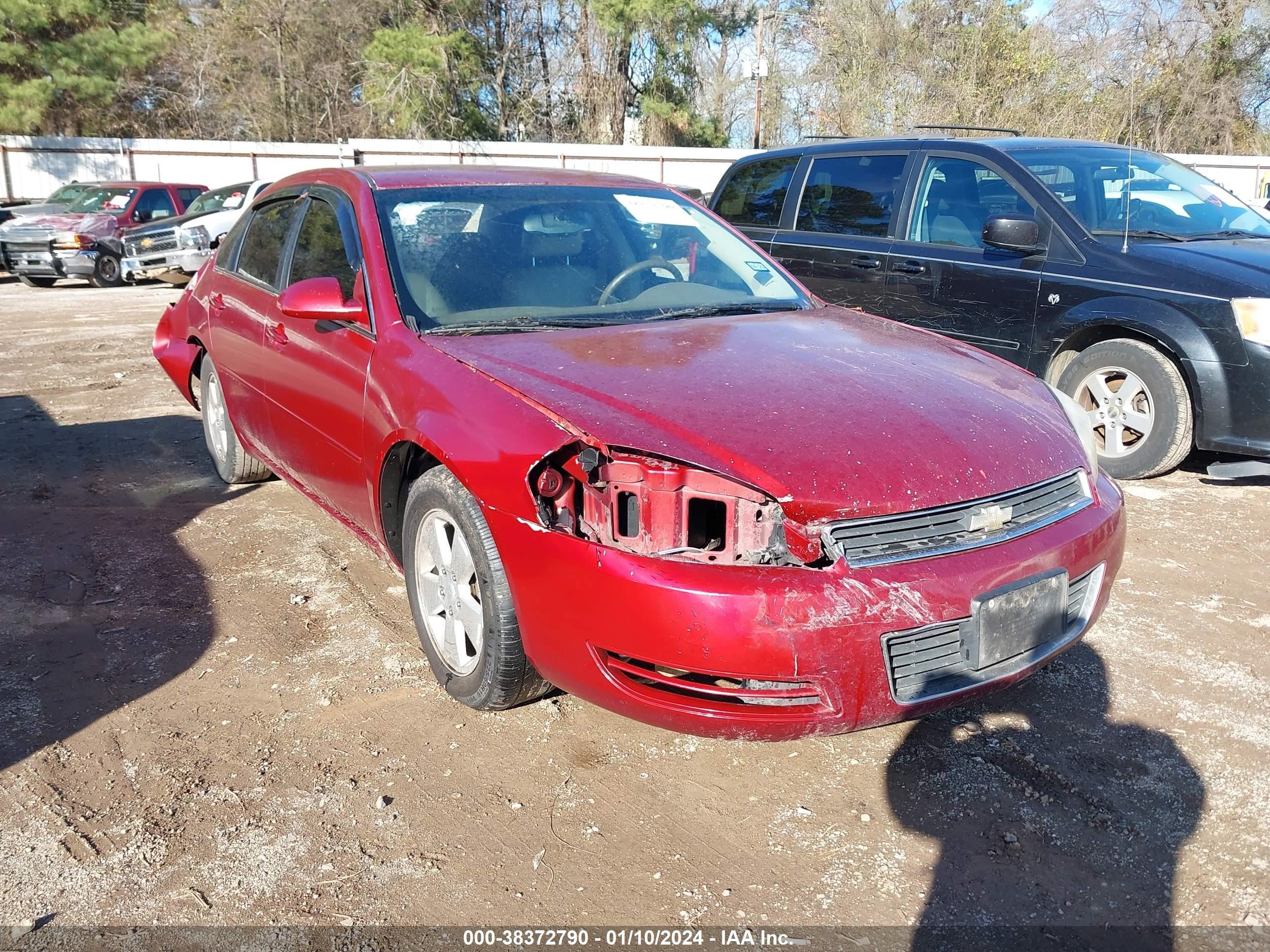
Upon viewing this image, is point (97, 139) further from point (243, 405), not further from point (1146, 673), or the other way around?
A: point (1146, 673)

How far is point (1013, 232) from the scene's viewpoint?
17.8ft

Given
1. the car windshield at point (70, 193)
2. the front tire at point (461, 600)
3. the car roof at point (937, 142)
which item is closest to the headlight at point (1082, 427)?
the front tire at point (461, 600)

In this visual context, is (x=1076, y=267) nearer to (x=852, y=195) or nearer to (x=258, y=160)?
(x=852, y=195)

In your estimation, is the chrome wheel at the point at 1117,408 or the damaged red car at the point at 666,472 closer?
the damaged red car at the point at 666,472

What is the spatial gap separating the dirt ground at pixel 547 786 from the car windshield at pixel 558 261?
127 cm

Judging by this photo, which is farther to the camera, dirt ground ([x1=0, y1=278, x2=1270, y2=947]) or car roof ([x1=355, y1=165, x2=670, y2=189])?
car roof ([x1=355, y1=165, x2=670, y2=189])

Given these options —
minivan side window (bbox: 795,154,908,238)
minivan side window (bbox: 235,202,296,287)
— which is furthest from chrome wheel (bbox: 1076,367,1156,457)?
minivan side window (bbox: 235,202,296,287)

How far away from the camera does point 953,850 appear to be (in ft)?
8.26

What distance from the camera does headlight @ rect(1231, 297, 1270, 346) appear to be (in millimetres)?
4863

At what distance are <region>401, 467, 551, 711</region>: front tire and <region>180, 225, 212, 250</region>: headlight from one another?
554 inches

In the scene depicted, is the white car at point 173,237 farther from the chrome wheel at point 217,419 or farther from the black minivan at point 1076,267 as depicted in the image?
the black minivan at point 1076,267

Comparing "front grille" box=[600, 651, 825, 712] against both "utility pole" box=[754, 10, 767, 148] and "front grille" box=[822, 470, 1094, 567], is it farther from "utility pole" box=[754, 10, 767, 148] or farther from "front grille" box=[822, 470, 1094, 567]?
"utility pole" box=[754, 10, 767, 148]

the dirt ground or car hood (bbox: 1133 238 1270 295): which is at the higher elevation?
car hood (bbox: 1133 238 1270 295)

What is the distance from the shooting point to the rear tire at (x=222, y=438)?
523 cm
